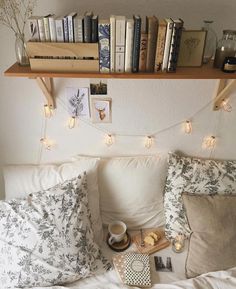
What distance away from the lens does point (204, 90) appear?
1.35 m

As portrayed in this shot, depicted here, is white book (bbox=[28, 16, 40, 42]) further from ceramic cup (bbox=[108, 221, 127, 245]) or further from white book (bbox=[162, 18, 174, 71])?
ceramic cup (bbox=[108, 221, 127, 245])

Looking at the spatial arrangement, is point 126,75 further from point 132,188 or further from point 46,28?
point 132,188

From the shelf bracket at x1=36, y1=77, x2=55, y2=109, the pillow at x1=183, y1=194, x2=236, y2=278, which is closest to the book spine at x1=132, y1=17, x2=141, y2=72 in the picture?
the shelf bracket at x1=36, y1=77, x2=55, y2=109

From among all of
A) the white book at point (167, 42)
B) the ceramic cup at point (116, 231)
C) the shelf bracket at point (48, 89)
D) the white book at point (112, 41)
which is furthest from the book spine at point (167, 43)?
the ceramic cup at point (116, 231)

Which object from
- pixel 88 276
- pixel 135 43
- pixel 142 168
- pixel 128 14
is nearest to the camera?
pixel 135 43

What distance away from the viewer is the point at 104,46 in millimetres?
1011

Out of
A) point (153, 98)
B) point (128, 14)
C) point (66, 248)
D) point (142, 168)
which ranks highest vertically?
point (128, 14)

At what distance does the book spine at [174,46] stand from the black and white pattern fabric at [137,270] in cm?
95

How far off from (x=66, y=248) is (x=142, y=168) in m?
0.57

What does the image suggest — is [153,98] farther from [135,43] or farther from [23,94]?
[23,94]

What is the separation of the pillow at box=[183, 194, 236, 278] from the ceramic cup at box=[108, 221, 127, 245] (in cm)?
36

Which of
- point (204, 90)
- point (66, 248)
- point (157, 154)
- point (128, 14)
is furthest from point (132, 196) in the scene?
point (128, 14)

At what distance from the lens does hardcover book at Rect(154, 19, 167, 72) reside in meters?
0.99

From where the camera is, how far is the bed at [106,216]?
3.82ft
